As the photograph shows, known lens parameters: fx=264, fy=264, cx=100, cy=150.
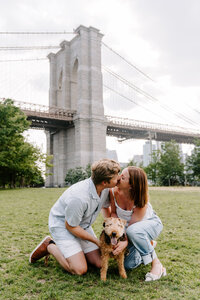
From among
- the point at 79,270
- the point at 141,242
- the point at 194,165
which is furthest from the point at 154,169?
the point at 79,270

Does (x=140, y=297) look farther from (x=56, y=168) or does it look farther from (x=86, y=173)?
(x=56, y=168)

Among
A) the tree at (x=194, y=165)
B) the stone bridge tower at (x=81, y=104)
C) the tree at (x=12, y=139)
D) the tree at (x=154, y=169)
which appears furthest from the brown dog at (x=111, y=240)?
the stone bridge tower at (x=81, y=104)

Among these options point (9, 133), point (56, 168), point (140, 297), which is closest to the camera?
point (140, 297)

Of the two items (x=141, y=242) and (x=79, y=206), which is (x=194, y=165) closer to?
(x=141, y=242)

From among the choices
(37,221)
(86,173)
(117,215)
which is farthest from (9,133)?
(117,215)

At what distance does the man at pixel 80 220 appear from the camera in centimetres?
237

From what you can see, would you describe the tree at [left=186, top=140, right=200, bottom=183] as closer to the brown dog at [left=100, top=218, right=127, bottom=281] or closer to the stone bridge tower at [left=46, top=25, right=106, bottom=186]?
the stone bridge tower at [left=46, top=25, right=106, bottom=186]

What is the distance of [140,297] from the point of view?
2.03 meters

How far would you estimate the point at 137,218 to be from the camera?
2.67 meters

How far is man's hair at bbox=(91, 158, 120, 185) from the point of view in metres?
2.36

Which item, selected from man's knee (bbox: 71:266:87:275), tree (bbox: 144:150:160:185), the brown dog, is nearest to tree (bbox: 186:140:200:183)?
tree (bbox: 144:150:160:185)

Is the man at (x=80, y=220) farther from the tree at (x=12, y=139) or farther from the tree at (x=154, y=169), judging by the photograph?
the tree at (x=154, y=169)

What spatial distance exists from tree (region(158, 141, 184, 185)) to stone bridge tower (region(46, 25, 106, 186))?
22.8ft

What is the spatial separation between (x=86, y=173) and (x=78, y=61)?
14202mm
